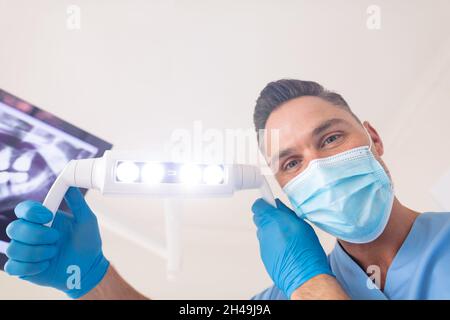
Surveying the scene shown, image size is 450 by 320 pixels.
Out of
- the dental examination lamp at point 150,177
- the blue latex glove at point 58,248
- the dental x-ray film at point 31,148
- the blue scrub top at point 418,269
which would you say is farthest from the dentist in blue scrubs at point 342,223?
the dental x-ray film at point 31,148

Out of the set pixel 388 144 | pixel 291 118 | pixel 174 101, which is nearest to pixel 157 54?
pixel 174 101

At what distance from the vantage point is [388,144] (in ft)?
3.67

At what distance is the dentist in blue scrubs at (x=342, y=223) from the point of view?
649 mm

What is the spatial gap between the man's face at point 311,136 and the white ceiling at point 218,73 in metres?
0.25

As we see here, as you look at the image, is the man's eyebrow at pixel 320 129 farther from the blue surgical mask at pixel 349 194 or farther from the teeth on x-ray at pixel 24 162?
the teeth on x-ray at pixel 24 162

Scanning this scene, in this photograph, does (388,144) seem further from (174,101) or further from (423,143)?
(174,101)

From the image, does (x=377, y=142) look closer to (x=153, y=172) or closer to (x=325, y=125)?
(x=325, y=125)

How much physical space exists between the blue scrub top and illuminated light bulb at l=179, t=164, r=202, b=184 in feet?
1.54

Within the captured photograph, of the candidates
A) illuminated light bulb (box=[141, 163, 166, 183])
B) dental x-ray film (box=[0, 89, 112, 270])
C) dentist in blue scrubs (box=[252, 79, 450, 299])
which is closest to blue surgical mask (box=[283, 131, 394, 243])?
dentist in blue scrubs (box=[252, 79, 450, 299])

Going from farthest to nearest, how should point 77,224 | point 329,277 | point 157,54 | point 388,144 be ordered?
point 388,144
point 157,54
point 77,224
point 329,277

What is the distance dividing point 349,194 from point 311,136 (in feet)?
0.57

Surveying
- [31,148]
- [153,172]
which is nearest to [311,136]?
[153,172]

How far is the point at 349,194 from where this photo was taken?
675 millimetres
